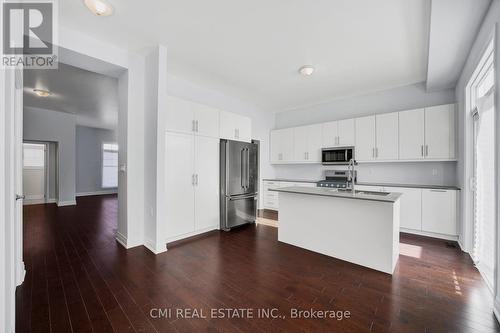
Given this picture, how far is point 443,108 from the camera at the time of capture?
3.66 meters

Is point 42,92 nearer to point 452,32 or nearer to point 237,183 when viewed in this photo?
point 237,183

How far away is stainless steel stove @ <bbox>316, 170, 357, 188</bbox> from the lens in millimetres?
4816

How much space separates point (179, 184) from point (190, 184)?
0.20 m

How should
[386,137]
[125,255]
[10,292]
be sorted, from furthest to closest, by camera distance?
[386,137] < [125,255] < [10,292]

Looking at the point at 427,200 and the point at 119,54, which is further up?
the point at 119,54

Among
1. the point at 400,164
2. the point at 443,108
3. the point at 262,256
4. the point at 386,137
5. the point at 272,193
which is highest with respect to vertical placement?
the point at 443,108

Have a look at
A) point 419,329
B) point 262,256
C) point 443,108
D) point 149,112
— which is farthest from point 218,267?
point 443,108

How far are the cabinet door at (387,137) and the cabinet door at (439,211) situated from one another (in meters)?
0.91

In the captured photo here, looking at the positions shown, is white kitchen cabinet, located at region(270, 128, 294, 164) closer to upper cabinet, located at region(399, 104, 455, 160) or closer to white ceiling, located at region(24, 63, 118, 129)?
upper cabinet, located at region(399, 104, 455, 160)

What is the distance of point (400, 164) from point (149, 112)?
4.84 m

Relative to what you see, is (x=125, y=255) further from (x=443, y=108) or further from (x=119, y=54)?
(x=443, y=108)

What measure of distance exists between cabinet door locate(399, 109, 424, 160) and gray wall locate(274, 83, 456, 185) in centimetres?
38

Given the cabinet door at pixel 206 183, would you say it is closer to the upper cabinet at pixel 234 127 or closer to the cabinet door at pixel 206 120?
the cabinet door at pixel 206 120

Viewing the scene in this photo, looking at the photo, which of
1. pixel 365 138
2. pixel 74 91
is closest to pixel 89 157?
pixel 74 91
